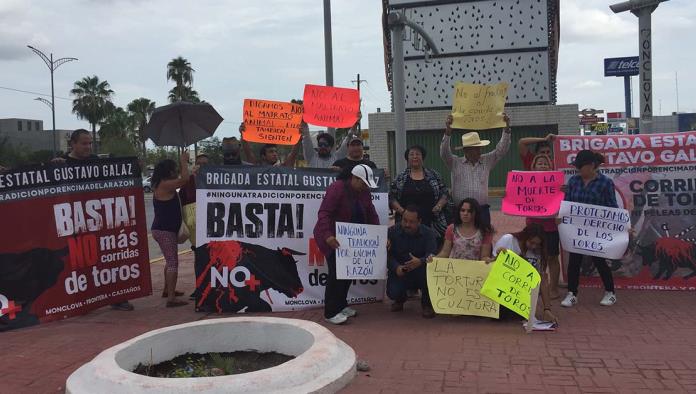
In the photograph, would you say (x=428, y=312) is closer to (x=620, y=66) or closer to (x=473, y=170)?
(x=473, y=170)

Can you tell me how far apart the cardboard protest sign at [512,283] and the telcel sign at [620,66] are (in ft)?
109

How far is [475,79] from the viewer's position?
1942 cm

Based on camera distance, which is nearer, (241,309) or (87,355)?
(87,355)

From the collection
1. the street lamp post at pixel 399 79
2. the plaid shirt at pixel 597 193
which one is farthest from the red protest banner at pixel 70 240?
the plaid shirt at pixel 597 193

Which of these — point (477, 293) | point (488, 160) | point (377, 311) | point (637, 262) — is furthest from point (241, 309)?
point (637, 262)

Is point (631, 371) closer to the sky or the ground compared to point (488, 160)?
closer to the ground

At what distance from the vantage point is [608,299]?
645 cm

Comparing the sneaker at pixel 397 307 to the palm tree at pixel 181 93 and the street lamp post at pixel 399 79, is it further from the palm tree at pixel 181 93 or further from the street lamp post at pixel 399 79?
the palm tree at pixel 181 93

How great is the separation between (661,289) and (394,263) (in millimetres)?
3262

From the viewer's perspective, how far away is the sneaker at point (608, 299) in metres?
6.42

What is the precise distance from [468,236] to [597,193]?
159cm

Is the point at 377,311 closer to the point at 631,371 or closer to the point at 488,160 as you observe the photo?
the point at 488,160

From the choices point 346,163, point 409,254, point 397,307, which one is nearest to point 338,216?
point 409,254

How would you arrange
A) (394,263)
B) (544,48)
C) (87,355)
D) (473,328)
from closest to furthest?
1. (87,355)
2. (473,328)
3. (394,263)
4. (544,48)
